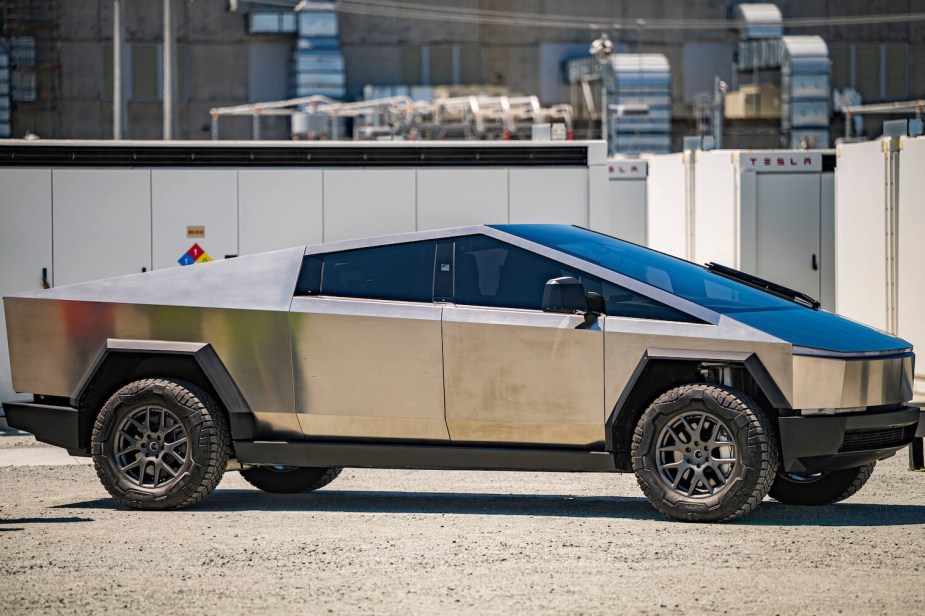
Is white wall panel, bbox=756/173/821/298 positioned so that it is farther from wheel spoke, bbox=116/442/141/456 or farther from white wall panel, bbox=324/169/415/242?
wheel spoke, bbox=116/442/141/456

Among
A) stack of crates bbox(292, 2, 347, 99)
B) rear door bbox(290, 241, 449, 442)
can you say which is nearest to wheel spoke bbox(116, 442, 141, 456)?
rear door bbox(290, 241, 449, 442)

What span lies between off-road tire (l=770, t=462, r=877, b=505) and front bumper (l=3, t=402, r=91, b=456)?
401 cm

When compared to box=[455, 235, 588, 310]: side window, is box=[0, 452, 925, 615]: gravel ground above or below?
below

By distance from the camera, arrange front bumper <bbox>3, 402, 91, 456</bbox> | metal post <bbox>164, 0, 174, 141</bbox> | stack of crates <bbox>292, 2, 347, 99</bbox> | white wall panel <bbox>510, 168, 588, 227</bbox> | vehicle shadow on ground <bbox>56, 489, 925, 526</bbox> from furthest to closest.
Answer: stack of crates <bbox>292, 2, 347, 99</bbox>, metal post <bbox>164, 0, 174, 141</bbox>, white wall panel <bbox>510, 168, 588, 227</bbox>, front bumper <bbox>3, 402, 91, 456</bbox>, vehicle shadow on ground <bbox>56, 489, 925, 526</bbox>

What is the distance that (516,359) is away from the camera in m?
8.78

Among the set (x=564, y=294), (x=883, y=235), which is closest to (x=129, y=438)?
(x=564, y=294)

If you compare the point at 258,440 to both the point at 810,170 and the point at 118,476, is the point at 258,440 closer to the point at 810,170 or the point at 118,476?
the point at 118,476

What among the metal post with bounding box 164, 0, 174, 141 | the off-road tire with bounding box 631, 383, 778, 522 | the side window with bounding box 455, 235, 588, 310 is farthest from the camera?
the metal post with bounding box 164, 0, 174, 141

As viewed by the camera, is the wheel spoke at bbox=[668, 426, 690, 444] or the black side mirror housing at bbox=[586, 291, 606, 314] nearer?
the wheel spoke at bbox=[668, 426, 690, 444]

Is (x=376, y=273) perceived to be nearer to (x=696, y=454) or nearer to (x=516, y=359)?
(x=516, y=359)

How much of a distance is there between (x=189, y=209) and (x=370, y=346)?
7082 mm

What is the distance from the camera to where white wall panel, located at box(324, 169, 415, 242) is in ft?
51.6

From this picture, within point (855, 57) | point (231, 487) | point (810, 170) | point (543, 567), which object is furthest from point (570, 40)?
point (543, 567)

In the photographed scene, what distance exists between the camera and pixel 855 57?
52.1 metres
